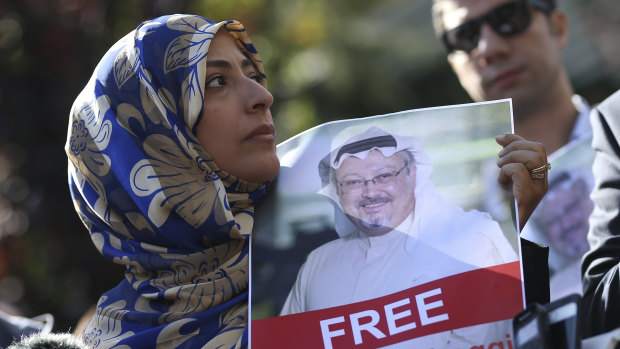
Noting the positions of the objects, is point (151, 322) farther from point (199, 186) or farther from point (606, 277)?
point (606, 277)

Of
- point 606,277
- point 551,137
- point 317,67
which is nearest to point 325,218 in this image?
point 606,277

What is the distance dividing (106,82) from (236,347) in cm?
72

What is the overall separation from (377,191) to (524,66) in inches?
64.7

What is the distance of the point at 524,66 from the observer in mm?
3129

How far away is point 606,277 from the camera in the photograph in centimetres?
176

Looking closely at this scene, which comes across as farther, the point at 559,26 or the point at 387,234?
the point at 559,26

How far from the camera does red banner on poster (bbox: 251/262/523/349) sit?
154 centimetres

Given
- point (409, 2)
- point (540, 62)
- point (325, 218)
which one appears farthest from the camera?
point (409, 2)

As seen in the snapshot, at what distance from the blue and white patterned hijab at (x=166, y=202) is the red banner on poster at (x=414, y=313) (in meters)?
0.21

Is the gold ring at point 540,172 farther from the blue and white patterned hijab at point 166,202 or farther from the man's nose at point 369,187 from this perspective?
the blue and white patterned hijab at point 166,202

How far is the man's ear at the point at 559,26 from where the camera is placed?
10.9ft

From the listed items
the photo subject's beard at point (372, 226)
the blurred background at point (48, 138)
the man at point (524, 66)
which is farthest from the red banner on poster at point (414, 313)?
the blurred background at point (48, 138)

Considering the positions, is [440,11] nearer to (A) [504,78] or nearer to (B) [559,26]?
(A) [504,78]

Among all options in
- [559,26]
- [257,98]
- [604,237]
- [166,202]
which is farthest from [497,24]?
[166,202]
